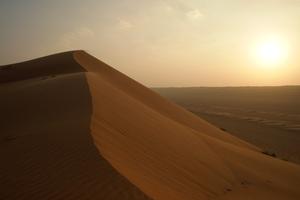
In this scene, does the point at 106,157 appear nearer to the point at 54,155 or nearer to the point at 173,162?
the point at 54,155

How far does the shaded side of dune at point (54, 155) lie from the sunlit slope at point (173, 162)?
31 cm

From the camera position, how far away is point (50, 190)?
562cm

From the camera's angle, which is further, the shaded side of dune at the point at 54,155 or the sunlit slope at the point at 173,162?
the sunlit slope at the point at 173,162

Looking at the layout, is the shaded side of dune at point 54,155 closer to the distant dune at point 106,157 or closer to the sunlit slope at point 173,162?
the distant dune at point 106,157

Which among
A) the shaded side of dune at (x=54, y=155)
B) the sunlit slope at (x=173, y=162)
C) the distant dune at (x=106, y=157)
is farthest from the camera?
the sunlit slope at (x=173, y=162)

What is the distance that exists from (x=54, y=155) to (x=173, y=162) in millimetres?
2979

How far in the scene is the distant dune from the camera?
591cm

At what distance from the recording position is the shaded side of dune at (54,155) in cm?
564

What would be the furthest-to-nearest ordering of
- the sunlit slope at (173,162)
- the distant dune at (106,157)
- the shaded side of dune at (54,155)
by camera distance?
the sunlit slope at (173,162) → the distant dune at (106,157) → the shaded side of dune at (54,155)

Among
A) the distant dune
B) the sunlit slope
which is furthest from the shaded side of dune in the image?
the sunlit slope

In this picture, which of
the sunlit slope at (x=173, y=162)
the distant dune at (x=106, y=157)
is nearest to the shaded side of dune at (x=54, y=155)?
the distant dune at (x=106, y=157)

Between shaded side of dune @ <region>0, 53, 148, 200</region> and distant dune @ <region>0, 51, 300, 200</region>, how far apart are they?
0.02 meters

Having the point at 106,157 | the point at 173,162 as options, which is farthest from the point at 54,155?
the point at 173,162

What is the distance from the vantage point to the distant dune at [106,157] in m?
→ 5.91
